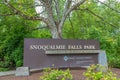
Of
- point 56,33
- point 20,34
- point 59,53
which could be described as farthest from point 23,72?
point 20,34

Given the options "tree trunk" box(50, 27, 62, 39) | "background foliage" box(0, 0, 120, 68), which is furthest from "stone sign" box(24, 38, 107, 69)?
"background foliage" box(0, 0, 120, 68)

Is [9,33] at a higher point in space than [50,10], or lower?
lower

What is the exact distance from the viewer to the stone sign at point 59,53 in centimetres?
920

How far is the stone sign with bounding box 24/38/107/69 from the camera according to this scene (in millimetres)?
9195

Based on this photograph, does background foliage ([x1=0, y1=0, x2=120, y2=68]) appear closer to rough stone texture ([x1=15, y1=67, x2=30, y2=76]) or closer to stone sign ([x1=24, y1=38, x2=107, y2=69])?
stone sign ([x1=24, y1=38, x2=107, y2=69])

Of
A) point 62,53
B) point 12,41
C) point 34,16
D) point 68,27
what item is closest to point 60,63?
point 62,53

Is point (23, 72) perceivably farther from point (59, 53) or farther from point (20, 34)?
point (20, 34)

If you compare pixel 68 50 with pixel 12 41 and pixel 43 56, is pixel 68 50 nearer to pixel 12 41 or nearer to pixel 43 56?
pixel 43 56

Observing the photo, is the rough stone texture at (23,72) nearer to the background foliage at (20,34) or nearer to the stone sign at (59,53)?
the stone sign at (59,53)

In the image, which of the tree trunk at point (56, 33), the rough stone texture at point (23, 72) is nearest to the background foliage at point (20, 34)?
the tree trunk at point (56, 33)

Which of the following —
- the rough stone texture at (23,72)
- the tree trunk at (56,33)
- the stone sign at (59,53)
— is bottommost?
the rough stone texture at (23,72)

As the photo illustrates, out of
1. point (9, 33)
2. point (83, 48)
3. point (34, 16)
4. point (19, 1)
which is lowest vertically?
point (83, 48)

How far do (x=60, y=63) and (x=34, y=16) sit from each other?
10.6ft

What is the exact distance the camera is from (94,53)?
10055 millimetres
